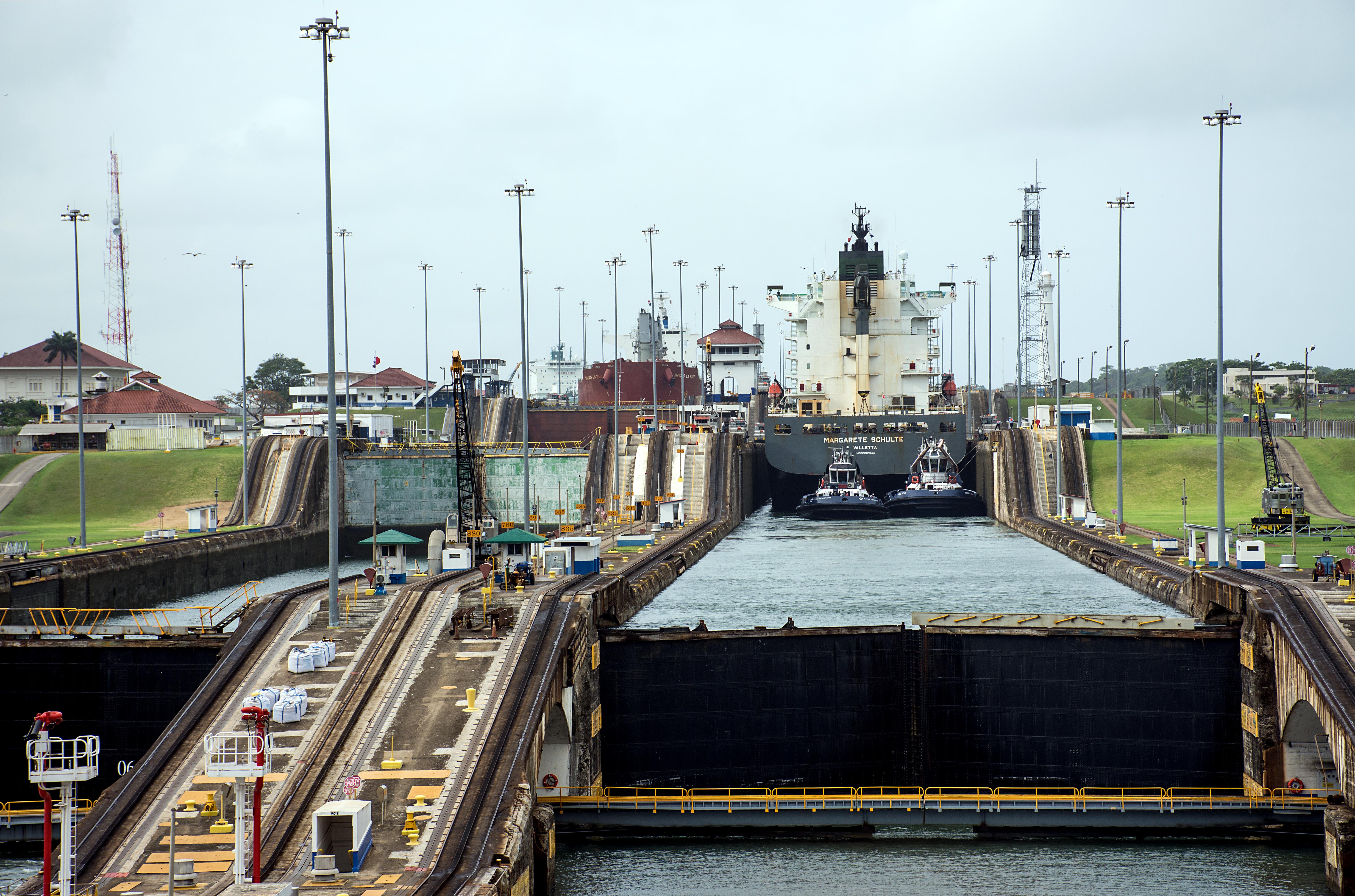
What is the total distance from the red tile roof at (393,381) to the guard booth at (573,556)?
474 feet

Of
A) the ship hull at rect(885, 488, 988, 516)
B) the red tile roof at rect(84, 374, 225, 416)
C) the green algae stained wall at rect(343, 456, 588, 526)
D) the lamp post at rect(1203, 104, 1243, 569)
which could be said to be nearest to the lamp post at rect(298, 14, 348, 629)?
the lamp post at rect(1203, 104, 1243, 569)

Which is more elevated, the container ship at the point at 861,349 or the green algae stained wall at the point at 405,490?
the container ship at the point at 861,349

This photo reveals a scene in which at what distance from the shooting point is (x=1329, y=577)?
41.8m

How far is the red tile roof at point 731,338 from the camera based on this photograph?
184500mm

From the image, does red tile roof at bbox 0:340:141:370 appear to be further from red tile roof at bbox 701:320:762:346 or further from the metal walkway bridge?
the metal walkway bridge

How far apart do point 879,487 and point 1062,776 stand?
252ft

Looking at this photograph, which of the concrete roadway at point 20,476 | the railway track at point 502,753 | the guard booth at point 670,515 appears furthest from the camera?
the guard booth at point 670,515

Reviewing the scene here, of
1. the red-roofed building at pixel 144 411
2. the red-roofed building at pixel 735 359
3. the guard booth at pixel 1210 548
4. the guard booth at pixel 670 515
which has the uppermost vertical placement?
the red-roofed building at pixel 735 359

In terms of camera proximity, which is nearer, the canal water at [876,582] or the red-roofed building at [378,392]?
the canal water at [876,582]

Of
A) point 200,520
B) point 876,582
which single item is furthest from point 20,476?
point 876,582

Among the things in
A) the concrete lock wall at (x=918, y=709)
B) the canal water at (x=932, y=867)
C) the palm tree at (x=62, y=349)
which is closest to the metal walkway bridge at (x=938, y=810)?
the canal water at (x=932, y=867)

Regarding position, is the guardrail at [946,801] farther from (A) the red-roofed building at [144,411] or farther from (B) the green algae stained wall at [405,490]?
(A) the red-roofed building at [144,411]

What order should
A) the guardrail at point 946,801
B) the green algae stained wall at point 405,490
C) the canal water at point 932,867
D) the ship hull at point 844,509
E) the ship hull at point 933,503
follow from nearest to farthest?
the canal water at point 932,867, the guardrail at point 946,801, the green algae stained wall at point 405,490, the ship hull at point 844,509, the ship hull at point 933,503

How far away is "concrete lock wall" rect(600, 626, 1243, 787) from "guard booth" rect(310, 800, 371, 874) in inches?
539
